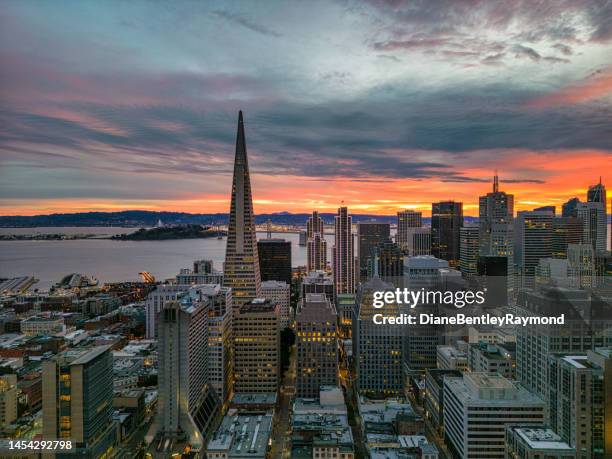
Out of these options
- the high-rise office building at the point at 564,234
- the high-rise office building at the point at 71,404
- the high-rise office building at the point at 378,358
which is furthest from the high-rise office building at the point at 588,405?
the high-rise office building at the point at 564,234

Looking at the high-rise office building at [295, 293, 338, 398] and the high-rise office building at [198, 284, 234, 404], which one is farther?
the high-rise office building at [295, 293, 338, 398]

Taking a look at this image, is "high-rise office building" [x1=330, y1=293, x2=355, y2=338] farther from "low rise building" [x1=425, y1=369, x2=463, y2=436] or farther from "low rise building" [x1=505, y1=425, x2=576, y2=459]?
"low rise building" [x1=505, y1=425, x2=576, y2=459]

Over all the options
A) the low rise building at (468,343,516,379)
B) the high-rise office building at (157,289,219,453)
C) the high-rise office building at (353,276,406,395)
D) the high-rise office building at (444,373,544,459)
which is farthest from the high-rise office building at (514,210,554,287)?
the high-rise office building at (157,289,219,453)

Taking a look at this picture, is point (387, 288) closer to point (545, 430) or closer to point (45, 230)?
point (545, 430)

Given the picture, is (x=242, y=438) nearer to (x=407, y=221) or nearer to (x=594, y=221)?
(x=594, y=221)

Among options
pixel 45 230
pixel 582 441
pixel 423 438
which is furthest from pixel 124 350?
pixel 45 230
